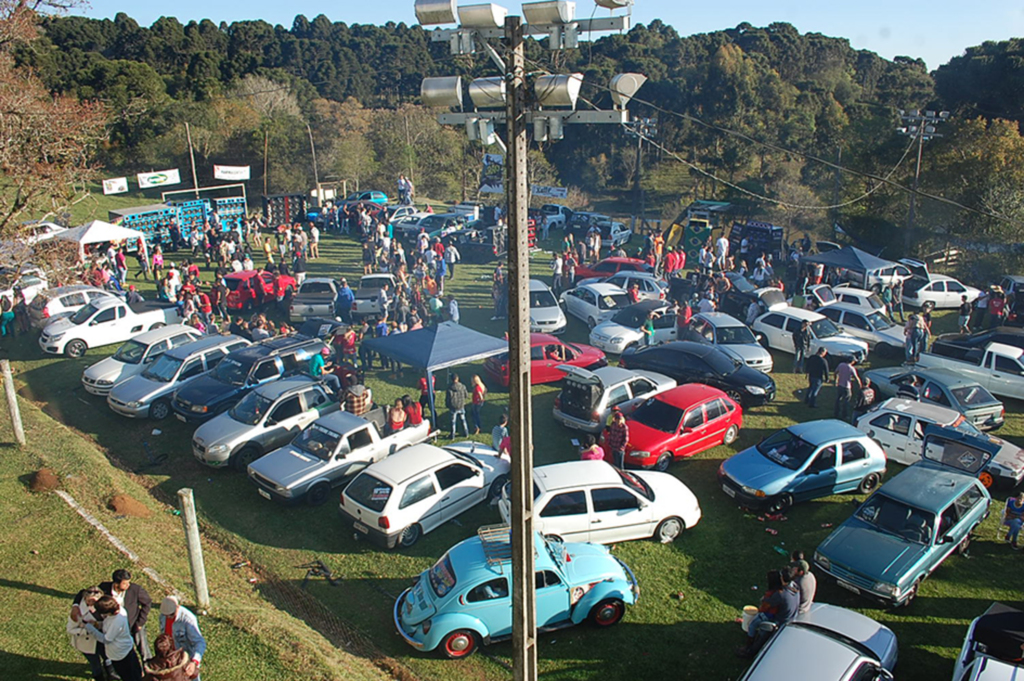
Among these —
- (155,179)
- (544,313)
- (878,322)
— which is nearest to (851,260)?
(878,322)

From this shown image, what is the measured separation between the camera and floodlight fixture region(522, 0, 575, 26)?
212 inches

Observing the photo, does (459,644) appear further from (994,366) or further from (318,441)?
(994,366)

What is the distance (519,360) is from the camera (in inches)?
234

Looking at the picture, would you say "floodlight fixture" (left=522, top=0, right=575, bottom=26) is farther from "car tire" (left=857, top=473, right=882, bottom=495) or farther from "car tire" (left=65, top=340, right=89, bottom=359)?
"car tire" (left=65, top=340, right=89, bottom=359)

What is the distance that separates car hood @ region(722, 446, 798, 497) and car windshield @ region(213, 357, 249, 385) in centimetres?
1071

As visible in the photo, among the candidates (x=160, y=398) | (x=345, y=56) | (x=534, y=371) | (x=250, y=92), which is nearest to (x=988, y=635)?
(x=534, y=371)

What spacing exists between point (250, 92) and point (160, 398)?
5025cm

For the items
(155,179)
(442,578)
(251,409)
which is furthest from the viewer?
(155,179)

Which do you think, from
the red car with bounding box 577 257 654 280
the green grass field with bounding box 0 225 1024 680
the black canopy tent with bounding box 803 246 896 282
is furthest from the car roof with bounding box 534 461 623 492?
the black canopy tent with bounding box 803 246 896 282

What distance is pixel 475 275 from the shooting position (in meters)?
29.8

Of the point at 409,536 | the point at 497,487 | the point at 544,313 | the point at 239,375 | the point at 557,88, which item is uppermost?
the point at 557,88

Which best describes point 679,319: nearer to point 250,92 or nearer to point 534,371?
point 534,371

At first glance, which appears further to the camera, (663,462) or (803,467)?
(663,462)

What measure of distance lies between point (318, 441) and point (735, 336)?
11552 millimetres
